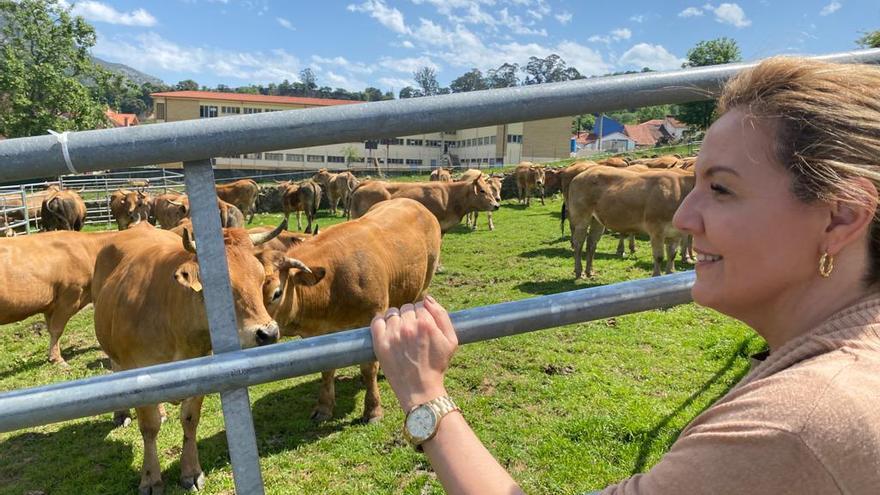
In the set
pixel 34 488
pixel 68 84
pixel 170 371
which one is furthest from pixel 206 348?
pixel 68 84

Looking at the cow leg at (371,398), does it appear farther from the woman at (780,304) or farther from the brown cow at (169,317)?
the woman at (780,304)

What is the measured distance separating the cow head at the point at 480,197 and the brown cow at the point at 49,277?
10.5 metres

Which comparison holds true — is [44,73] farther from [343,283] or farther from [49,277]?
[343,283]

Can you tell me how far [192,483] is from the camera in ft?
14.7

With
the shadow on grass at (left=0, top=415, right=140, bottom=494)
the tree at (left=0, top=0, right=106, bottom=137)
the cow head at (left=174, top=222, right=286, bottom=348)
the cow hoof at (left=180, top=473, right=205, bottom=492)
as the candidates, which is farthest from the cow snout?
the tree at (left=0, top=0, right=106, bottom=137)

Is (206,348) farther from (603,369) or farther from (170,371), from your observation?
(603,369)

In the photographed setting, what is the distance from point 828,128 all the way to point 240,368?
3.80 feet

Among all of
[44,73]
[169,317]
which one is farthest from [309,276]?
[44,73]

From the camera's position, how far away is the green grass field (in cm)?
452

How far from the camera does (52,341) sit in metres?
7.66

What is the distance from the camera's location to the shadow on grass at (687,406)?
440 cm

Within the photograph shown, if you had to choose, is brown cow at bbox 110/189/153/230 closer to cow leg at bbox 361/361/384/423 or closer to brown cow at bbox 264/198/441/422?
brown cow at bbox 264/198/441/422

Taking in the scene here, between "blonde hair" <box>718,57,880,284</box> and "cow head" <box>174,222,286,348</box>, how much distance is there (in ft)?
10.3

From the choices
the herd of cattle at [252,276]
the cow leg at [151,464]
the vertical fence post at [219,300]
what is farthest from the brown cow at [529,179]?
the vertical fence post at [219,300]
